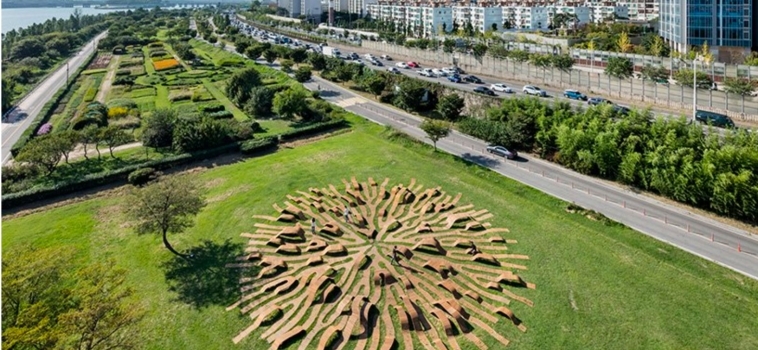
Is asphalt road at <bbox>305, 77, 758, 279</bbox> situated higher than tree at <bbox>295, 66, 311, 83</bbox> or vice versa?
tree at <bbox>295, 66, 311, 83</bbox>

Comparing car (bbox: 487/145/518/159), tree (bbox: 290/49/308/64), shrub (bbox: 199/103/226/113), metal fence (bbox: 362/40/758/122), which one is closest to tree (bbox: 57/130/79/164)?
shrub (bbox: 199/103/226/113)

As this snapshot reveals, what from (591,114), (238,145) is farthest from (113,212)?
(591,114)

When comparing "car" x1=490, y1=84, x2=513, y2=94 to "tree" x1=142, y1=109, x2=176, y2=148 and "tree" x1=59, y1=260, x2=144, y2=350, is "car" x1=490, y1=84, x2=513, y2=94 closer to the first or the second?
"tree" x1=142, y1=109, x2=176, y2=148

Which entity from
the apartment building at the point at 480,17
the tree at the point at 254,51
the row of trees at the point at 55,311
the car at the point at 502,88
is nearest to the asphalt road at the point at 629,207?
the car at the point at 502,88

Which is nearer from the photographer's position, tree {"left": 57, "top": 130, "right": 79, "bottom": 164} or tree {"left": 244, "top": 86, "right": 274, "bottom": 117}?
tree {"left": 57, "top": 130, "right": 79, "bottom": 164}

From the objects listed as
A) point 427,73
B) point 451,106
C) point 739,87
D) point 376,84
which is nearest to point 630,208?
point 451,106

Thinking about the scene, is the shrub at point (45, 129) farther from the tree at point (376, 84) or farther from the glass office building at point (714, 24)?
the glass office building at point (714, 24)
